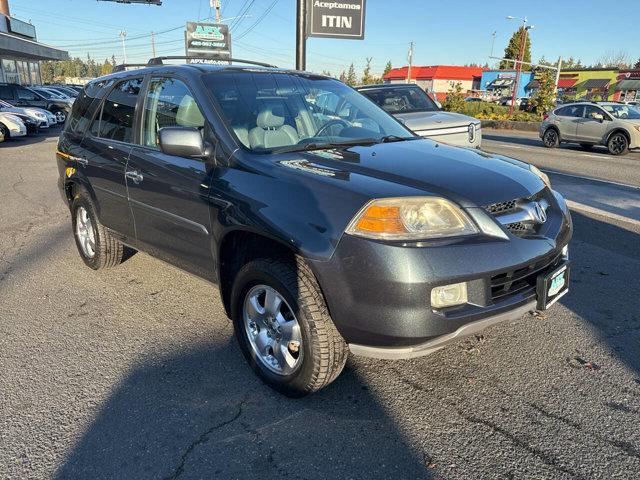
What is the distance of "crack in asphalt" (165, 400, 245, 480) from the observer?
229cm

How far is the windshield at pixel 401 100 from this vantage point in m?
9.95

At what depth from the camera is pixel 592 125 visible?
15.9 meters

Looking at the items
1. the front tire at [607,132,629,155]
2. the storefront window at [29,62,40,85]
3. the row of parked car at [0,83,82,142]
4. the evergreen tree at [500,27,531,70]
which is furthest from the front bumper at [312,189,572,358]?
the evergreen tree at [500,27,531,70]

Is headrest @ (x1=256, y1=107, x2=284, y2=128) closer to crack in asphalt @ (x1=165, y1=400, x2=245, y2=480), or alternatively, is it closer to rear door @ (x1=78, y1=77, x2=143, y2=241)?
rear door @ (x1=78, y1=77, x2=143, y2=241)

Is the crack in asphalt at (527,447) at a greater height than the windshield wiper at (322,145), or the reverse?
the windshield wiper at (322,145)

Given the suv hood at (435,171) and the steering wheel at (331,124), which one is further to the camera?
the steering wheel at (331,124)

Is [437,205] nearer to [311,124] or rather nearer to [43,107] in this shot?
[311,124]


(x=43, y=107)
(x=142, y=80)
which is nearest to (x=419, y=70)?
(x=43, y=107)

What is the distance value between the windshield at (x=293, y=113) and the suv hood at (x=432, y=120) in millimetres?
4646

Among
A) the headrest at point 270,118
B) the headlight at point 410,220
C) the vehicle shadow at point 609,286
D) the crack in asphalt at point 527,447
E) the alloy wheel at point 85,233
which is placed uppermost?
the headrest at point 270,118

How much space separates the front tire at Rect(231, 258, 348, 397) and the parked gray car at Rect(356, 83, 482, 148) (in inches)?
218

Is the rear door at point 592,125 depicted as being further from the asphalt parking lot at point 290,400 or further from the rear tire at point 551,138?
the asphalt parking lot at point 290,400

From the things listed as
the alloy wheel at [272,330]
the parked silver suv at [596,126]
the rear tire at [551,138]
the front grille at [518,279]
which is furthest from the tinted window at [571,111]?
the alloy wheel at [272,330]

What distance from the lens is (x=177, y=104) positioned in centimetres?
353
